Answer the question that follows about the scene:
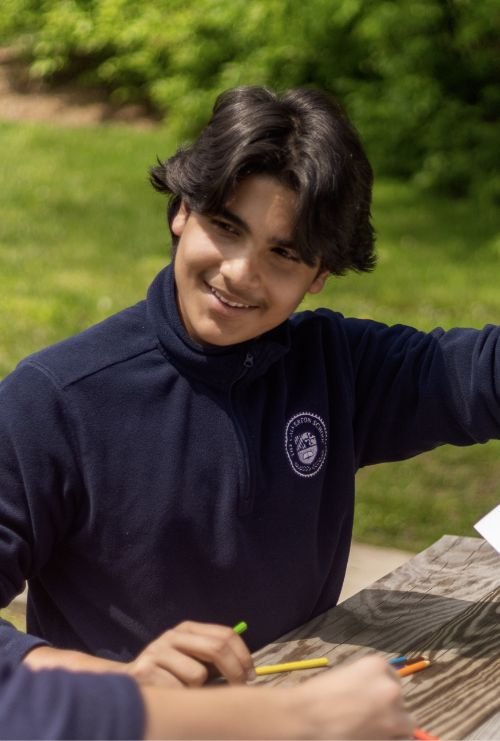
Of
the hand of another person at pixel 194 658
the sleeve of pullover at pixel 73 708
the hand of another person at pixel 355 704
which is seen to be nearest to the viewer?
the sleeve of pullover at pixel 73 708

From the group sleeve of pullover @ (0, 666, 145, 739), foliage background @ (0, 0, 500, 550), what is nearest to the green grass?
foliage background @ (0, 0, 500, 550)

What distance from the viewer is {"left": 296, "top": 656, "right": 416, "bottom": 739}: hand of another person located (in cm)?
139

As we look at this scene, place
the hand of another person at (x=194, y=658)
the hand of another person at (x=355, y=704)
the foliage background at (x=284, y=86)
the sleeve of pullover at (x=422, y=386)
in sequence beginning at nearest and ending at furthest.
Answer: the hand of another person at (x=355, y=704), the hand of another person at (x=194, y=658), the sleeve of pullover at (x=422, y=386), the foliage background at (x=284, y=86)

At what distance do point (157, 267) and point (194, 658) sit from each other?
19.9 ft

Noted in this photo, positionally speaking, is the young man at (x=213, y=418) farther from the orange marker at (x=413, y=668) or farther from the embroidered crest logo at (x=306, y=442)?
the orange marker at (x=413, y=668)

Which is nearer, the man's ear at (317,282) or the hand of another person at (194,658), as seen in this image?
the hand of another person at (194,658)

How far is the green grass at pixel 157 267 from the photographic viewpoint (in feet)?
17.0

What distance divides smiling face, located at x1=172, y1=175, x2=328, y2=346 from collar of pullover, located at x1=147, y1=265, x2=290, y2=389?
0.07 feet

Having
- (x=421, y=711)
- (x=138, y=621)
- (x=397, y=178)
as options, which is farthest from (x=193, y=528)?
(x=397, y=178)

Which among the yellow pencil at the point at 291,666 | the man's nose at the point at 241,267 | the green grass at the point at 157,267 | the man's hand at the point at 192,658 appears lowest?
the green grass at the point at 157,267

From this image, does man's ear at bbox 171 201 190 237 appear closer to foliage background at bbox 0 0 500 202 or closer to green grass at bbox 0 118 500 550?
green grass at bbox 0 118 500 550

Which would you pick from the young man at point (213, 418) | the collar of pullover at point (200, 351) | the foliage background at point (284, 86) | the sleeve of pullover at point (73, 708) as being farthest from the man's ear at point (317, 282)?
the foliage background at point (284, 86)

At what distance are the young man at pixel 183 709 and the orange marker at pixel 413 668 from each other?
57 cm

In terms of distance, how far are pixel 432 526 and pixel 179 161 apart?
2838 mm
